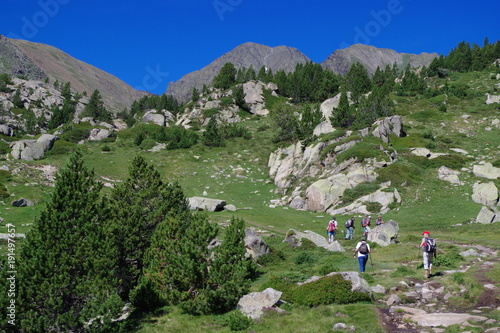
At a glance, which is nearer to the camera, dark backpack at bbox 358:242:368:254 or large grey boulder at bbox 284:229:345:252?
dark backpack at bbox 358:242:368:254

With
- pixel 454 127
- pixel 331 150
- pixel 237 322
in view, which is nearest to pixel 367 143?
pixel 331 150

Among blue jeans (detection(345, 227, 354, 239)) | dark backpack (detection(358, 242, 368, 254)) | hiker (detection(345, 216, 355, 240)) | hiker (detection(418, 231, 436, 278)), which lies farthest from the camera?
blue jeans (detection(345, 227, 354, 239))

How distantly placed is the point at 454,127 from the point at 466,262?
201 feet

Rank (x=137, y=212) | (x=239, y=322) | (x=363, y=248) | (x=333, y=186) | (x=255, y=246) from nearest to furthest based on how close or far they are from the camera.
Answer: (x=239, y=322) < (x=363, y=248) < (x=137, y=212) < (x=255, y=246) < (x=333, y=186)

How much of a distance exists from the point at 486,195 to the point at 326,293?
33390 mm

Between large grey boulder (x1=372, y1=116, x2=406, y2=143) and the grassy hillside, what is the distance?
74.8 inches

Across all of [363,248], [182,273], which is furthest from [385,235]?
[182,273]

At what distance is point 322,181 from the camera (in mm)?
46875

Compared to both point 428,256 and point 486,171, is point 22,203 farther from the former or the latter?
point 486,171

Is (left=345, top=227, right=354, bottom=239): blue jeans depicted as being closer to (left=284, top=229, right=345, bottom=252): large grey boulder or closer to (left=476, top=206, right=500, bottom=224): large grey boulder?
(left=284, top=229, right=345, bottom=252): large grey boulder

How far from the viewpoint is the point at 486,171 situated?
154 feet

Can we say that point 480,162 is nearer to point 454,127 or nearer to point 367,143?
point 367,143

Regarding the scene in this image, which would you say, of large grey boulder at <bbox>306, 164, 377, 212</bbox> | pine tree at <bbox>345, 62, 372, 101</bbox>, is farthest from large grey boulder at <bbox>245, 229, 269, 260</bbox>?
pine tree at <bbox>345, 62, 372, 101</bbox>

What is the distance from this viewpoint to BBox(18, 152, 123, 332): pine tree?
13461 mm
